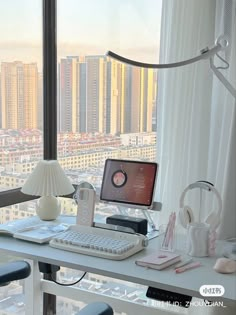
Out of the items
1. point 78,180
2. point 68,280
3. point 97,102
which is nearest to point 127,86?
point 97,102

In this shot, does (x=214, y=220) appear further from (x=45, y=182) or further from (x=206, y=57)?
(x=45, y=182)

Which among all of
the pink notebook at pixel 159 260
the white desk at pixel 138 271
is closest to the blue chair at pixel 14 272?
the white desk at pixel 138 271

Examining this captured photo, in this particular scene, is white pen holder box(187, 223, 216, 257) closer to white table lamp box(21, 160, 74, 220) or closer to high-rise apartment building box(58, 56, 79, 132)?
white table lamp box(21, 160, 74, 220)

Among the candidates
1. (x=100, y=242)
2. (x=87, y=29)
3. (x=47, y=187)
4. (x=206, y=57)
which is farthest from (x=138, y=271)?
(x=87, y=29)

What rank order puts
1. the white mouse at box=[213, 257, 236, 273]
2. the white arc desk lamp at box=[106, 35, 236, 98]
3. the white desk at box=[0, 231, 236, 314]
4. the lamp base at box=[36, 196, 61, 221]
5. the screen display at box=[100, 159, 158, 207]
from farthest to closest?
the lamp base at box=[36, 196, 61, 221], the screen display at box=[100, 159, 158, 207], the white arc desk lamp at box=[106, 35, 236, 98], the white mouse at box=[213, 257, 236, 273], the white desk at box=[0, 231, 236, 314]

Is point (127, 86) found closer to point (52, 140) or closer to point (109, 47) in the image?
point (109, 47)

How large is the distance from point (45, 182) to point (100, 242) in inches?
20.8

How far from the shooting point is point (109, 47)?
2811mm

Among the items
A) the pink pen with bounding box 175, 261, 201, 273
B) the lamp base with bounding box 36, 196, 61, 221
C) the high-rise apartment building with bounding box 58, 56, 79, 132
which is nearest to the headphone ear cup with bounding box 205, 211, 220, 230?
the pink pen with bounding box 175, 261, 201, 273

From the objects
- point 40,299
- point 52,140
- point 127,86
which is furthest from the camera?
point 52,140

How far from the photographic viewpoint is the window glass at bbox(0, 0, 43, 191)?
2672 mm

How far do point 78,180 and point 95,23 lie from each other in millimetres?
918

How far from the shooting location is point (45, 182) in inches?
94.9

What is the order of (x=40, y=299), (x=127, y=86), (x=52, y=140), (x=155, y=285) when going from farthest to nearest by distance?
1. (x=52, y=140)
2. (x=127, y=86)
3. (x=40, y=299)
4. (x=155, y=285)
